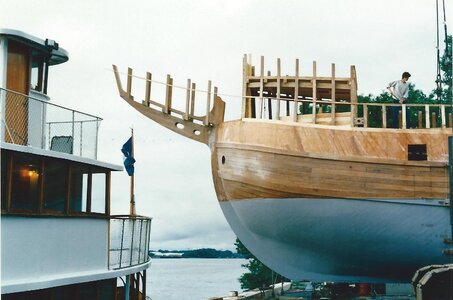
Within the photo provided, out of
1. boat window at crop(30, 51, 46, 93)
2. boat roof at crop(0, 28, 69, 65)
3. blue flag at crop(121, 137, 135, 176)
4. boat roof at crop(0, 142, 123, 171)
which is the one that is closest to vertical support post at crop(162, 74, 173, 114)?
blue flag at crop(121, 137, 135, 176)

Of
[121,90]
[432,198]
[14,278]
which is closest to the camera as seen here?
[14,278]

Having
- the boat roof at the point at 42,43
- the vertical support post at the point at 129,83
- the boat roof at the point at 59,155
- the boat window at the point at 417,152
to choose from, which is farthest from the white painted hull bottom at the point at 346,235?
the boat roof at the point at 42,43

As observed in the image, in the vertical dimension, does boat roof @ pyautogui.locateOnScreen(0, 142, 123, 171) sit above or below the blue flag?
below

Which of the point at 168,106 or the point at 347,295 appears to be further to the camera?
the point at 347,295

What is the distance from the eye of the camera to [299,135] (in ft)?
50.9

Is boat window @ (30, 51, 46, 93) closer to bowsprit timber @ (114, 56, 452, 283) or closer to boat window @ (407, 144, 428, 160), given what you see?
bowsprit timber @ (114, 56, 452, 283)

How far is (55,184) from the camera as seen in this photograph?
10.2 m

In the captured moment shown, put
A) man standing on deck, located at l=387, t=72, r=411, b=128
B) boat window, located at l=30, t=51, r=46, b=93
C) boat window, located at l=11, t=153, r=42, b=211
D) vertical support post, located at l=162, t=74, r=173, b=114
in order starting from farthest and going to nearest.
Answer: vertical support post, located at l=162, t=74, r=173, b=114, man standing on deck, located at l=387, t=72, r=411, b=128, boat window, located at l=30, t=51, r=46, b=93, boat window, located at l=11, t=153, r=42, b=211

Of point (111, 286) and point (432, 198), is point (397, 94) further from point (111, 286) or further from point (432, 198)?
point (111, 286)

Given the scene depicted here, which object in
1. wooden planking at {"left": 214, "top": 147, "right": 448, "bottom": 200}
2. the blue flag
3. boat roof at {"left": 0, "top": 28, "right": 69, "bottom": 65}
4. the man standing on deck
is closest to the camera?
boat roof at {"left": 0, "top": 28, "right": 69, "bottom": 65}

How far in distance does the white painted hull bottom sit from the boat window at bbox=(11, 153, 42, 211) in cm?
743

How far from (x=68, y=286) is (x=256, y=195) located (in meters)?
6.89

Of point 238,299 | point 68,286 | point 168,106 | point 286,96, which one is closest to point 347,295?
point 238,299

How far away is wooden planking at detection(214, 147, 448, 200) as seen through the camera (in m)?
15.0
